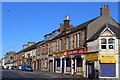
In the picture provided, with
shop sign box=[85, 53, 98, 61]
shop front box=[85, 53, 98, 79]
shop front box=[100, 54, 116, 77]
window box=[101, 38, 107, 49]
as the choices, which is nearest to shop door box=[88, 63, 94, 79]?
shop front box=[85, 53, 98, 79]

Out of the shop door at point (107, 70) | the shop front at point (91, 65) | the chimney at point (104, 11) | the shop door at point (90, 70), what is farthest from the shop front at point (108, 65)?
the chimney at point (104, 11)

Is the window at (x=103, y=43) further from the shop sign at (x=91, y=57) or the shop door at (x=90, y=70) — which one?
the shop door at (x=90, y=70)

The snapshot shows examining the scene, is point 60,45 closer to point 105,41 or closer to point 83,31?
point 83,31

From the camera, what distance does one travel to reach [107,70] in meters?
26.6

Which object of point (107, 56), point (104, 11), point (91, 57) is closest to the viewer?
point (107, 56)

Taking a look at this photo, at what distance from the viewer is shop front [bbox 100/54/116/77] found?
1041 inches

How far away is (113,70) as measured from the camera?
86.7ft

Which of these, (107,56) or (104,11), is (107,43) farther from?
(104,11)

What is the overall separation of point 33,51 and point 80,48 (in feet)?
88.4

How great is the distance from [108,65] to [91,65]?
257 centimetres

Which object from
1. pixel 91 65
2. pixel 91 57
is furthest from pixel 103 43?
pixel 91 65

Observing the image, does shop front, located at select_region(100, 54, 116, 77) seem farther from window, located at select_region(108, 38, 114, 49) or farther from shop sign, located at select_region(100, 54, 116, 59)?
window, located at select_region(108, 38, 114, 49)

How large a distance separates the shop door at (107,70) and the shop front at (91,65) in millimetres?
851

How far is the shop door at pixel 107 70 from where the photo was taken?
26438 mm
